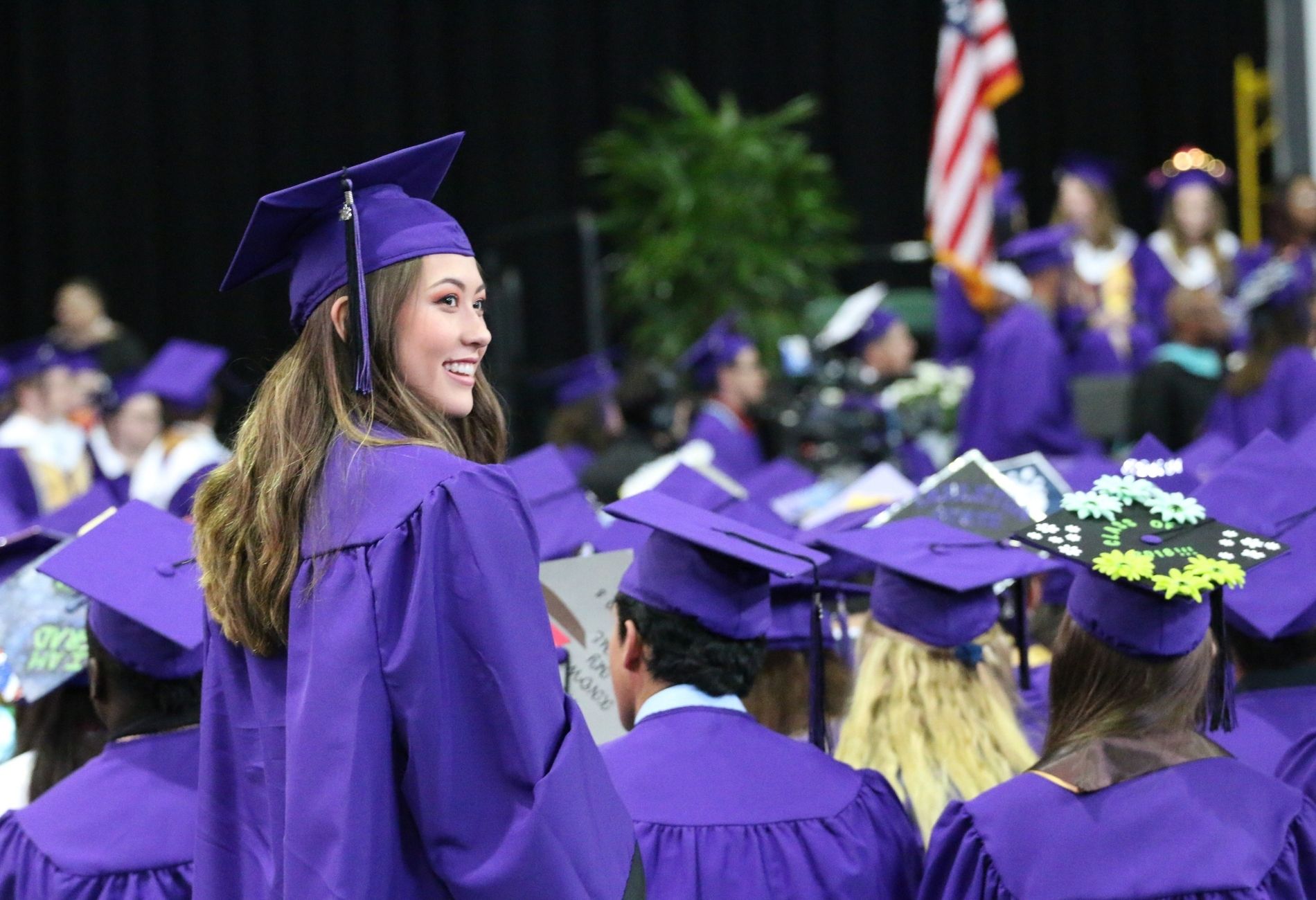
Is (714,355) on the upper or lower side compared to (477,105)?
lower

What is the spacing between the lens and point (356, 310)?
189 centimetres

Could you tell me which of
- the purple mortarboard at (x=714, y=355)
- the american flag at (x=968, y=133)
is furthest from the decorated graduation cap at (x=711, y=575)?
the american flag at (x=968, y=133)

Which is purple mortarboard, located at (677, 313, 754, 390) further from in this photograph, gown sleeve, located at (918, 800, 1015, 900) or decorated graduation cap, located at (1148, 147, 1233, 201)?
gown sleeve, located at (918, 800, 1015, 900)

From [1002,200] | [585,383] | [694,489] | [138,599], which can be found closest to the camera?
[138,599]

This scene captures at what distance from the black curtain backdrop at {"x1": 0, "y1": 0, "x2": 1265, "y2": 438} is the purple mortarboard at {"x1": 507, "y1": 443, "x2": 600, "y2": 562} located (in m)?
8.91

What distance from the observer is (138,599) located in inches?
101

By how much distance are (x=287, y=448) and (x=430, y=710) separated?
0.39 metres

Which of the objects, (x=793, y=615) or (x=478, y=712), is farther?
(x=793, y=615)

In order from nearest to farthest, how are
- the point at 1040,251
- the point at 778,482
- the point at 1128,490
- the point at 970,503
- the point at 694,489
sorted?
the point at 1128,490
the point at 970,503
the point at 694,489
the point at 778,482
the point at 1040,251

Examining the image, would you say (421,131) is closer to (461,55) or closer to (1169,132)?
(461,55)

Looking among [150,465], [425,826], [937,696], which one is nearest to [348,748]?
[425,826]

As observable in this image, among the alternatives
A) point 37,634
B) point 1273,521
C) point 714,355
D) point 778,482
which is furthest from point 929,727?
point 714,355

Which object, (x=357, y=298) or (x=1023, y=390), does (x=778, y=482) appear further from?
(x=357, y=298)

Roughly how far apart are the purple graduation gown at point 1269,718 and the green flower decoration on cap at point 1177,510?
0.47m
